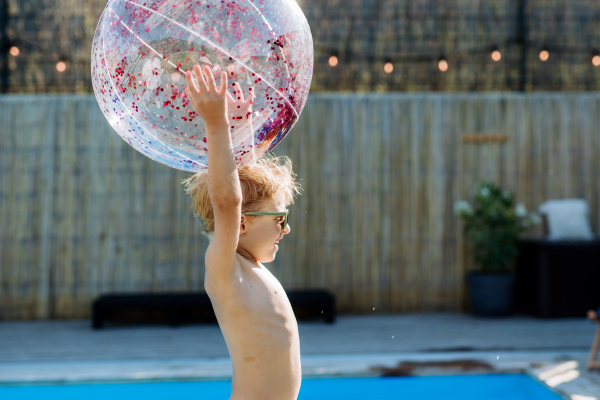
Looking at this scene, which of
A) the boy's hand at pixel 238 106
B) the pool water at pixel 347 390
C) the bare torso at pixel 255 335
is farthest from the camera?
the pool water at pixel 347 390

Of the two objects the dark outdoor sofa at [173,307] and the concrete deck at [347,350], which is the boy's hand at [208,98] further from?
the dark outdoor sofa at [173,307]

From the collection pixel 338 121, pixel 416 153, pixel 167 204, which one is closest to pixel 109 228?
pixel 167 204

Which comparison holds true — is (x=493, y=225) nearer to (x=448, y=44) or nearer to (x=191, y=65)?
(x=448, y=44)

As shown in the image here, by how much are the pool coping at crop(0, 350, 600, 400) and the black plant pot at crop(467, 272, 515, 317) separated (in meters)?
1.44

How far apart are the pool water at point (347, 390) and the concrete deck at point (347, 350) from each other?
55 millimetres

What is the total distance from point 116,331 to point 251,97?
177 inches

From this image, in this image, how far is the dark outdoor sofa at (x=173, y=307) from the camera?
5.29 m

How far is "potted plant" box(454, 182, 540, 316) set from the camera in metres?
5.62

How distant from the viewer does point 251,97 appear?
A: 1270 millimetres

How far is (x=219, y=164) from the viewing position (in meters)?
1.10

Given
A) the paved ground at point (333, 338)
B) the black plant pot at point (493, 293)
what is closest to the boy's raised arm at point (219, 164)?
the paved ground at point (333, 338)

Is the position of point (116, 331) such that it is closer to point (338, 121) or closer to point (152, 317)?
point (152, 317)

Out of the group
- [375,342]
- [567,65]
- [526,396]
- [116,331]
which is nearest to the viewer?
[526,396]

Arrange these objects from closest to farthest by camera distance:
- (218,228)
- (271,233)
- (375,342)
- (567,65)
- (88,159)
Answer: (218,228), (271,233), (375,342), (88,159), (567,65)
